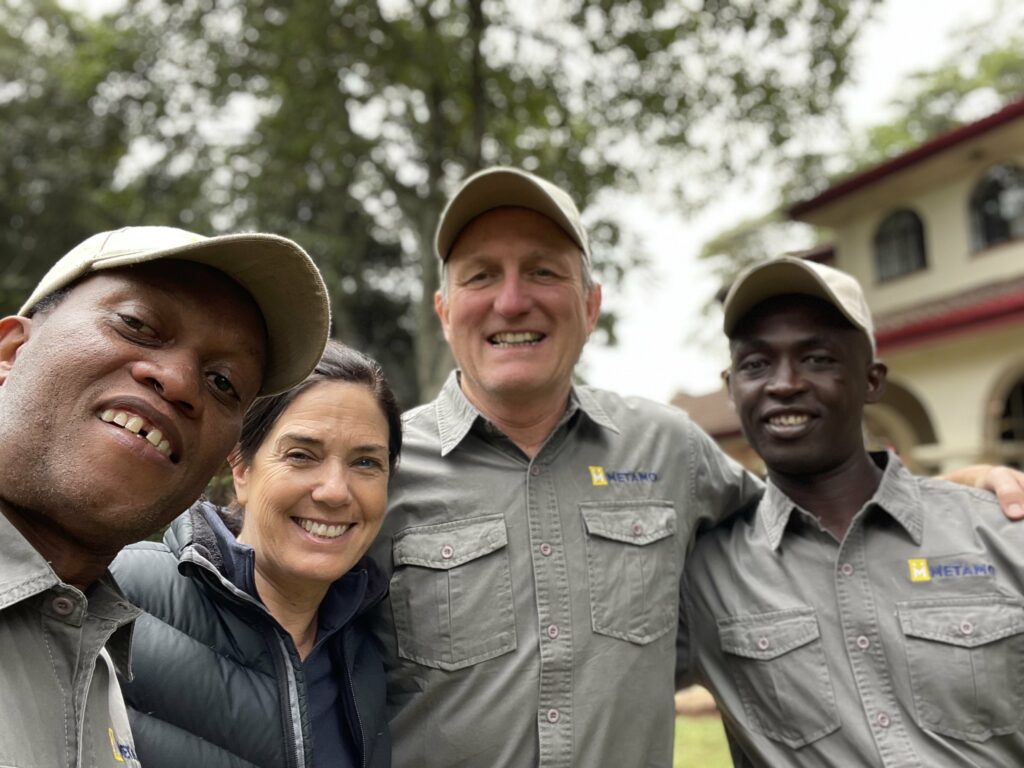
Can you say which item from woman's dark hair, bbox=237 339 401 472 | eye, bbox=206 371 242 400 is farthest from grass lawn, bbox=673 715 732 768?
eye, bbox=206 371 242 400

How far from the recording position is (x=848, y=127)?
13430mm

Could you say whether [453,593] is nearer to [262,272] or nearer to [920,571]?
[262,272]

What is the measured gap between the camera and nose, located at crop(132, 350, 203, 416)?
157 centimetres

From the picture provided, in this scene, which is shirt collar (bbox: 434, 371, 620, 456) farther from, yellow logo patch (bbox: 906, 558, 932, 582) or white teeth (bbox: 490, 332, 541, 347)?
yellow logo patch (bbox: 906, 558, 932, 582)

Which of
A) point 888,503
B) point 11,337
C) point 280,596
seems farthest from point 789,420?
point 11,337

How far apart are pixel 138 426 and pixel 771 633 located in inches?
82.3

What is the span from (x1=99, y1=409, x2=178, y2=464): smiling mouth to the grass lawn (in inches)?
228

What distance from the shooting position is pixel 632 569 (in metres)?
2.79

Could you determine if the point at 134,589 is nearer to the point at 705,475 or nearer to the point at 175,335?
the point at 175,335

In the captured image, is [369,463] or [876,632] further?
[876,632]

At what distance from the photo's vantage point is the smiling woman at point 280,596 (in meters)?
2.08

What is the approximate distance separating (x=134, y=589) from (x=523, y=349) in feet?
4.48

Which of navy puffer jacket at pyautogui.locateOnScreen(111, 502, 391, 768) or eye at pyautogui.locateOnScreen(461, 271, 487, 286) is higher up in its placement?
eye at pyautogui.locateOnScreen(461, 271, 487, 286)

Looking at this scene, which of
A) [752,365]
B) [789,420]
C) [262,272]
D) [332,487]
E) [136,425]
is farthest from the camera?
[752,365]
